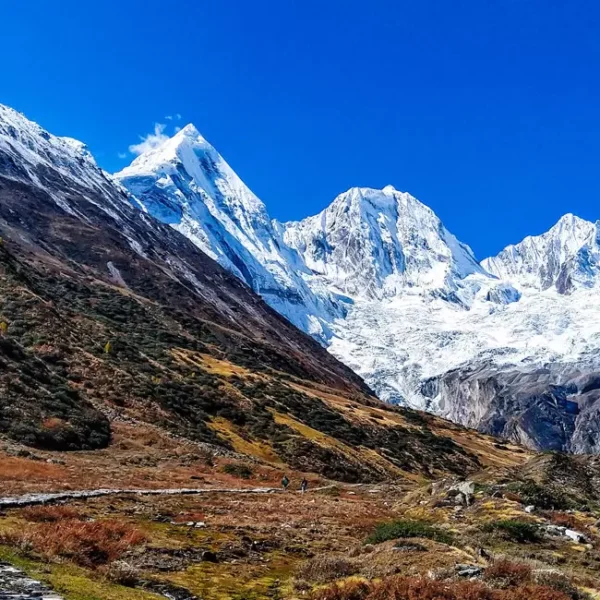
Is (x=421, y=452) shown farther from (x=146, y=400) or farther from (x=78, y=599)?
(x=78, y=599)

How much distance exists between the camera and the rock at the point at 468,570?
1359cm

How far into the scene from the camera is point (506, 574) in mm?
13508

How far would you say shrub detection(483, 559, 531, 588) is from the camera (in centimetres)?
1296

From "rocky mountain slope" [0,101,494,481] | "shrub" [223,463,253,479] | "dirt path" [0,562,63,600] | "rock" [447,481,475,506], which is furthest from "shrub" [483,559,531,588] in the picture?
"shrub" [223,463,253,479]

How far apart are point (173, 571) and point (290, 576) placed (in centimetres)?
276

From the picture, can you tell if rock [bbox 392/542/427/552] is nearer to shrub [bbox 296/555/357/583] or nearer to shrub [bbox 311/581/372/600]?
shrub [bbox 296/555/357/583]

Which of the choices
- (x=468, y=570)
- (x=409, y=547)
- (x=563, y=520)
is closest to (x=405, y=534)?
(x=409, y=547)

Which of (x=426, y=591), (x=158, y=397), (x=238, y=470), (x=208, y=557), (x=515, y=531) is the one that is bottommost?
(x=426, y=591)

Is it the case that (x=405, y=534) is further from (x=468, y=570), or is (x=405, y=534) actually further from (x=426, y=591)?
(x=426, y=591)

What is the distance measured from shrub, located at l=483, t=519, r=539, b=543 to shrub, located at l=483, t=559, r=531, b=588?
20.4 feet

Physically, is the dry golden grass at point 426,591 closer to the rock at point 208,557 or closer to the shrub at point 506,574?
the shrub at point 506,574

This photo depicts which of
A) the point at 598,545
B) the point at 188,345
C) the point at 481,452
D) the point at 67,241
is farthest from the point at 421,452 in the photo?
the point at 67,241

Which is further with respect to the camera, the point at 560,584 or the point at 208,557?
the point at 208,557

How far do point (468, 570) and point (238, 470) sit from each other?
32.7 m
